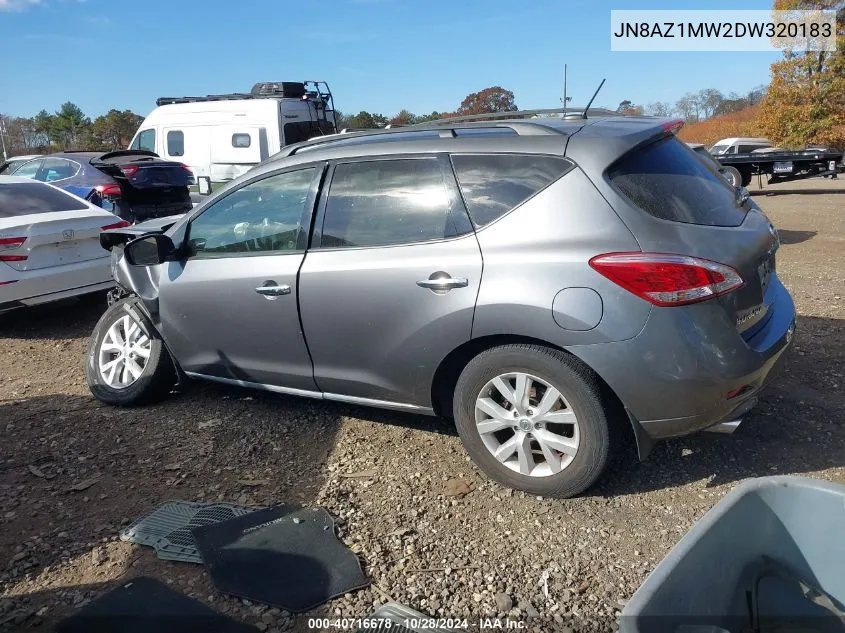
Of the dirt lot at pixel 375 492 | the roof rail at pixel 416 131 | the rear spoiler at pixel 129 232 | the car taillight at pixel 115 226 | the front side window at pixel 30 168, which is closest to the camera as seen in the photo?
the dirt lot at pixel 375 492

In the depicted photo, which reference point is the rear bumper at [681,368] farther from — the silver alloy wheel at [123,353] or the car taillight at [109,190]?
the car taillight at [109,190]

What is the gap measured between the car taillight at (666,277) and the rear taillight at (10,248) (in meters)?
5.45

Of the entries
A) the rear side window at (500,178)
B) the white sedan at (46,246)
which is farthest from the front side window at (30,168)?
the rear side window at (500,178)

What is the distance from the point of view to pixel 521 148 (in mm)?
3316

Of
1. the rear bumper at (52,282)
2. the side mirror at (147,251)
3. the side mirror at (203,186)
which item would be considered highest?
the side mirror at (203,186)

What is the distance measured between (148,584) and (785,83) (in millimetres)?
30555

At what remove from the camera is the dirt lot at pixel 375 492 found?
274 cm

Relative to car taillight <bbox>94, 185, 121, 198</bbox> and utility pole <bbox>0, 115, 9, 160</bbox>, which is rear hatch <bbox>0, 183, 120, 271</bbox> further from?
utility pole <bbox>0, 115, 9, 160</bbox>

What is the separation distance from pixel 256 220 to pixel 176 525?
1.80m

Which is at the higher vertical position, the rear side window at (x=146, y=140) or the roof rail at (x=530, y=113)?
the rear side window at (x=146, y=140)

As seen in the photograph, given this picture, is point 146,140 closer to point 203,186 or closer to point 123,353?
point 203,186

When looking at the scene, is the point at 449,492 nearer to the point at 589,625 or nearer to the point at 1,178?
the point at 589,625

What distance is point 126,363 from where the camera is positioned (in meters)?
4.75

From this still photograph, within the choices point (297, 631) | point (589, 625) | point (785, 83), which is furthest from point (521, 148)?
point (785, 83)
